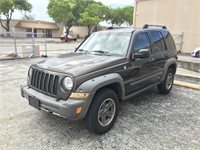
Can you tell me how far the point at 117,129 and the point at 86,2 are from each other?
1887 inches

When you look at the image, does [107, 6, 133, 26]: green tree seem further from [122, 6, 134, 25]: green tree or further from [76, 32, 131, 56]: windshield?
[76, 32, 131, 56]: windshield

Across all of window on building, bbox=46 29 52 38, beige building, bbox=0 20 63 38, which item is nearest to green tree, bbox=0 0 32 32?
beige building, bbox=0 20 63 38

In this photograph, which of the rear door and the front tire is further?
the rear door

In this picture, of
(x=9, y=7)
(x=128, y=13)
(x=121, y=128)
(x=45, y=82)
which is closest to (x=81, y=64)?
(x=45, y=82)

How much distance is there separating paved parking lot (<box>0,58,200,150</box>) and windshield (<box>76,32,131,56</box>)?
1407 millimetres

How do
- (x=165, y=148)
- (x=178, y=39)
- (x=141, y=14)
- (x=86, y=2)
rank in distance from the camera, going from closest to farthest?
(x=165, y=148) < (x=178, y=39) < (x=141, y=14) < (x=86, y=2)

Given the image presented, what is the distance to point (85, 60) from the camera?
3850 millimetres

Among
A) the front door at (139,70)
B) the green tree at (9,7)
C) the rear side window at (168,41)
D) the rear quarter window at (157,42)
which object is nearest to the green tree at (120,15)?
the green tree at (9,7)

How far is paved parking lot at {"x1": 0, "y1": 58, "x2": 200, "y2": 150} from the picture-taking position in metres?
3.31

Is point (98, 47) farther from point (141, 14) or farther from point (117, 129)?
point (141, 14)

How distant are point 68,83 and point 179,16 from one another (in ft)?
55.2

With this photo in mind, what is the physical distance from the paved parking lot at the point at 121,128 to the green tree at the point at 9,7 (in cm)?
3850

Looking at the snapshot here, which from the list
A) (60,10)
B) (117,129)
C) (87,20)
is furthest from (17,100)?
(87,20)

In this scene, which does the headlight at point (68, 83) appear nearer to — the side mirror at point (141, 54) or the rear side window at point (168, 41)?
the side mirror at point (141, 54)
